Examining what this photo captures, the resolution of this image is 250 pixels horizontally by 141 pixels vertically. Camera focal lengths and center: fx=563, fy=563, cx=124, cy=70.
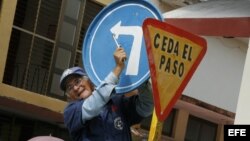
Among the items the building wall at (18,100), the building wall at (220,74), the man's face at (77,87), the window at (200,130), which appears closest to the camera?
the man's face at (77,87)

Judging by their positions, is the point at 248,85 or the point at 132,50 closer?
the point at 132,50

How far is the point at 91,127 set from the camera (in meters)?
3.51

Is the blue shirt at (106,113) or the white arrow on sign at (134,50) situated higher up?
the white arrow on sign at (134,50)

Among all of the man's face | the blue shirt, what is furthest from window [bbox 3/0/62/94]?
the blue shirt

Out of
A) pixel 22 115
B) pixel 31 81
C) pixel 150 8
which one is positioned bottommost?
pixel 22 115

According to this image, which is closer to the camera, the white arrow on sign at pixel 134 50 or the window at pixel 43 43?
the white arrow on sign at pixel 134 50

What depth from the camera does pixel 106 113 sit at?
3557 millimetres

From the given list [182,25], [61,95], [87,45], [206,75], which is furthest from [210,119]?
[87,45]

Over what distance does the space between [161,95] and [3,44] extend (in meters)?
9.16

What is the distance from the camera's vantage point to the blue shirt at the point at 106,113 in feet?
11.0

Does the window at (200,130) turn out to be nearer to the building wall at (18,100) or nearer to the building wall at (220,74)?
the building wall at (220,74)

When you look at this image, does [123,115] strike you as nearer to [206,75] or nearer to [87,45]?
[87,45]

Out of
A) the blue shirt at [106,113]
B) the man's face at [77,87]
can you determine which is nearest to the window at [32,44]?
the man's face at [77,87]

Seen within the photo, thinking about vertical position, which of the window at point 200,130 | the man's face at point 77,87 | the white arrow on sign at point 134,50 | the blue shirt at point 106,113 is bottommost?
the window at point 200,130
